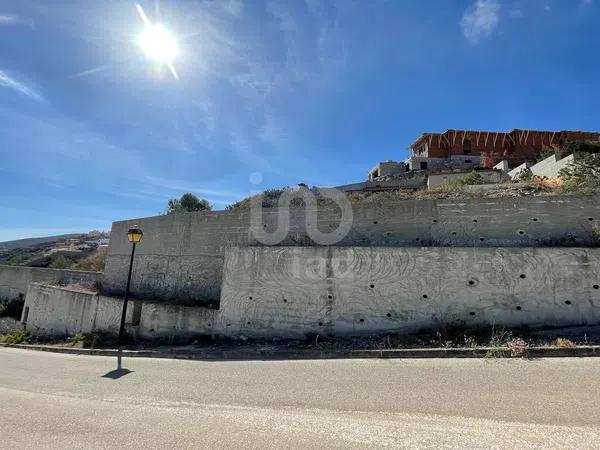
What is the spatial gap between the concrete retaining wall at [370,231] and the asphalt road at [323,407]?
3352 mm

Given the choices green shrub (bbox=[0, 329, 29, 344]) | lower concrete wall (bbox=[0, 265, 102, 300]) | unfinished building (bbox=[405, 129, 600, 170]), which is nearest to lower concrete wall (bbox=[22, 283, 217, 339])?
green shrub (bbox=[0, 329, 29, 344])

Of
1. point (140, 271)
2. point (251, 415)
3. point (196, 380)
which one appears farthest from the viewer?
point (140, 271)

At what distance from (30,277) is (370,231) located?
17906mm

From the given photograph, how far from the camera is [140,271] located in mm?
12930

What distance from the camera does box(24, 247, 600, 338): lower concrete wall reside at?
6.81 metres

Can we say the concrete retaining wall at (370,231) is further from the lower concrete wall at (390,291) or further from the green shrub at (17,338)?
the green shrub at (17,338)

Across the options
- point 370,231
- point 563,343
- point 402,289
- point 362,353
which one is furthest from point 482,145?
point 362,353

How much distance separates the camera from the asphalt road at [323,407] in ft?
11.0

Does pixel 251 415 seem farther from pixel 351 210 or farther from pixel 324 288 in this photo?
pixel 351 210

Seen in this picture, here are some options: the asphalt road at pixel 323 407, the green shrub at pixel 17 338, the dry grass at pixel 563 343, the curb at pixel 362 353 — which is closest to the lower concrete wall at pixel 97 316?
the green shrub at pixel 17 338

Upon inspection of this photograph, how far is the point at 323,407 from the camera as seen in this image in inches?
168

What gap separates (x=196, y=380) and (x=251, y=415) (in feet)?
7.24

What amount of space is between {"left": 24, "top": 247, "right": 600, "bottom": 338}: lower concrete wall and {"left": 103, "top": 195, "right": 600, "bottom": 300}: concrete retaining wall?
3.29ft

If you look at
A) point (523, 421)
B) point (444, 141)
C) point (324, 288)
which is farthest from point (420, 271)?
point (444, 141)
